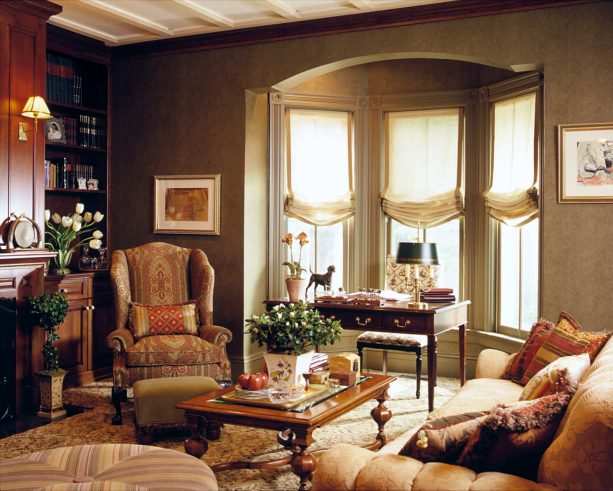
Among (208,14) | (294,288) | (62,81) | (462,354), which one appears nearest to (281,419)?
(294,288)

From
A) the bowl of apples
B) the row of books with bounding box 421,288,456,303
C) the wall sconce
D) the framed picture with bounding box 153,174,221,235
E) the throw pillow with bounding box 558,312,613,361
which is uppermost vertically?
the wall sconce

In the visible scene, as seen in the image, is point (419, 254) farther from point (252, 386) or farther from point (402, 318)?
point (252, 386)

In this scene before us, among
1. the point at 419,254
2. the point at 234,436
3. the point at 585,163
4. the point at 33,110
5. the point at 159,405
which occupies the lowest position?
the point at 234,436

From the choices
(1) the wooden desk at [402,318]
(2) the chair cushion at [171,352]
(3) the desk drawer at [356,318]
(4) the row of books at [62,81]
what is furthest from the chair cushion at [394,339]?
(4) the row of books at [62,81]

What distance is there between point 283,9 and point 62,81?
217 centimetres

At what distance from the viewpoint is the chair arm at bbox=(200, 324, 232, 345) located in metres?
4.96

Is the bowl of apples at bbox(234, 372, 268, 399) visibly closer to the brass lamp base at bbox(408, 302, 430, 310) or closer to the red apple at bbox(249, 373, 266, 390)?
the red apple at bbox(249, 373, 266, 390)

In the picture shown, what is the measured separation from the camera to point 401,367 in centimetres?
644

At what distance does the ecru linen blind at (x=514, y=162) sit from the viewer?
5.51 metres

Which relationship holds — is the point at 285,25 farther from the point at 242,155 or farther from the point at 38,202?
the point at 38,202

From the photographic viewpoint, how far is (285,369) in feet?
11.1

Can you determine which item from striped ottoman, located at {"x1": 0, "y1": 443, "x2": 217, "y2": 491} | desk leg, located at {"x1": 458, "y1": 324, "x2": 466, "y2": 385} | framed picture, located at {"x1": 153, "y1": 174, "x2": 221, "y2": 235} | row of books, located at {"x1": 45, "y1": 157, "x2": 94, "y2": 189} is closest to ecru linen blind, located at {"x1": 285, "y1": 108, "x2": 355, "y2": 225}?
framed picture, located at {"x1": 153, "y1": 174, "x2": 221, "y2": 235}

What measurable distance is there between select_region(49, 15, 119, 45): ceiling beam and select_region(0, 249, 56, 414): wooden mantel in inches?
78.5

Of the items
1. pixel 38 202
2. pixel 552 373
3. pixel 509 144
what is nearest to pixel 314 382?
pixel 552 373
